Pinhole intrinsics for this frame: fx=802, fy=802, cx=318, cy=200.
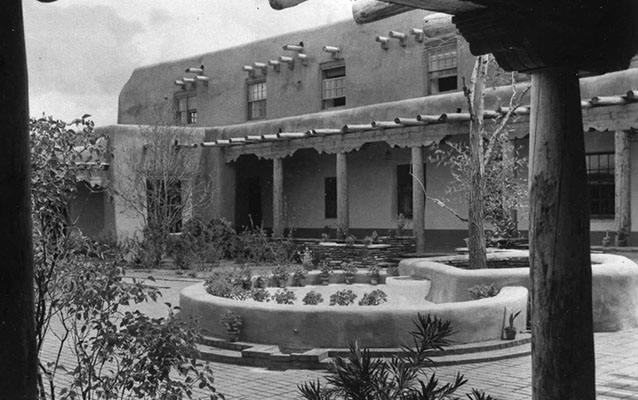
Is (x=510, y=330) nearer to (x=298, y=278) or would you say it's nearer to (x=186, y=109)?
(x=298, y=278)

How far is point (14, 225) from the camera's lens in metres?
2.50

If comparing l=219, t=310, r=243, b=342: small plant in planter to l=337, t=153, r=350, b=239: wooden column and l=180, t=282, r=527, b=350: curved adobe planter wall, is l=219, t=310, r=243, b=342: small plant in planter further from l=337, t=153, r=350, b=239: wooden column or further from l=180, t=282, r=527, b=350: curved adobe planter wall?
l=337, t=153, r=350, b=239: wooden column

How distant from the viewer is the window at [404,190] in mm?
22438

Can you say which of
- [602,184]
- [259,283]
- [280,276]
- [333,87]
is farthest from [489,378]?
[333,87]

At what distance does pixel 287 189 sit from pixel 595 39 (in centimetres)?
2138

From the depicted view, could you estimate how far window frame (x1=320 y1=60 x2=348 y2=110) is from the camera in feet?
78.8

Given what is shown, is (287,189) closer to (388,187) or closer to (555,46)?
(388,187)

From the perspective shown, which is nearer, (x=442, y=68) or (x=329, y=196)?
(x=442, y=68)

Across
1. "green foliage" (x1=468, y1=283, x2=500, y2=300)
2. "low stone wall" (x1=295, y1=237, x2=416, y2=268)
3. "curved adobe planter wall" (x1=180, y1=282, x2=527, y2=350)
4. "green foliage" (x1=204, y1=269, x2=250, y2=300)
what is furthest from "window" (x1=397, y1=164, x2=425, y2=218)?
"curved adobe planter wall" (x1=180, y1=282, x2=527, y2=350)

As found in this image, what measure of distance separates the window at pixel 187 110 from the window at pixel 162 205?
8184 millimetres

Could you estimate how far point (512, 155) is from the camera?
1750cm

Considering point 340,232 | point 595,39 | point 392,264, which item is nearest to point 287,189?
point 340,232

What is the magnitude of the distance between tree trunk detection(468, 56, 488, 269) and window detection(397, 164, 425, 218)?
955 centimetres

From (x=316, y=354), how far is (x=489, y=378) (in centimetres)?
178
